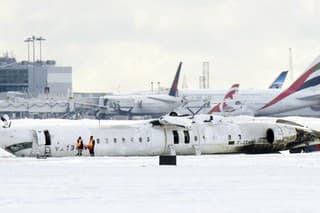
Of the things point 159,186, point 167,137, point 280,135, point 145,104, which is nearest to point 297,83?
point 145,104

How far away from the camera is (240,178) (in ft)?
118

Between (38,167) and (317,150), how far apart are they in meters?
25.7

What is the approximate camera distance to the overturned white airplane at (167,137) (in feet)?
175

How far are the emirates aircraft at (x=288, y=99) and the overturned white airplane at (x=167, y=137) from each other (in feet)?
75.0

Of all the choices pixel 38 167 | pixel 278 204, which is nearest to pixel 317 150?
pixel 38 167

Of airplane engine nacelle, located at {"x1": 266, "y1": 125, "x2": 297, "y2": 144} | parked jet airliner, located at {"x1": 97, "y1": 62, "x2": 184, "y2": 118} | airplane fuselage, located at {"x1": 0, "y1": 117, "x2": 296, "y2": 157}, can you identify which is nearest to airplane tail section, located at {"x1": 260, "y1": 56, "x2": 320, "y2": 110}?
airplane engine nacelle, located at {"x1": 266, "y1": 125, "x2": 297, "y2": 144}

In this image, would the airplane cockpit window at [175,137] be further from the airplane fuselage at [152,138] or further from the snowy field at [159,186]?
the snowy field at [159,186]

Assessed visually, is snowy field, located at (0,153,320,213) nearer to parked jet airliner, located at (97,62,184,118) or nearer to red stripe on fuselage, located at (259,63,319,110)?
red stripe on fuselage, located at (259,63,319,110)

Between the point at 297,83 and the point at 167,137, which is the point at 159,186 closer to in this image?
the point at 167,137

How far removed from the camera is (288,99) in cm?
12800

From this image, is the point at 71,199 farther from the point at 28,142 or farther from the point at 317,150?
the point at 317,150

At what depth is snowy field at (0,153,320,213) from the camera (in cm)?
2706

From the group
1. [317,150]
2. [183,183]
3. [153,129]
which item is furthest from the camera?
[317,150]

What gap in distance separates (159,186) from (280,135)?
26.9m
